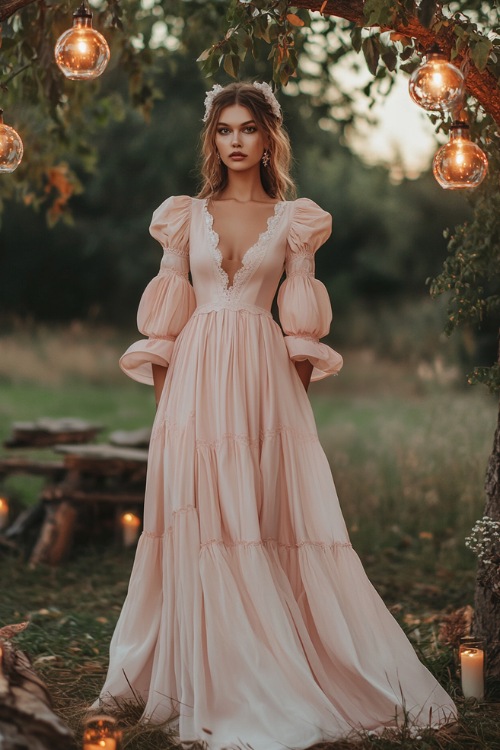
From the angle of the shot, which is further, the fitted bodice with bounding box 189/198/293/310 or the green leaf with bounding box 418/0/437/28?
the fitted bodice with bounding box 189/198/293/310

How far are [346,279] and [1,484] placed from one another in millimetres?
10287

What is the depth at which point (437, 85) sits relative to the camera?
2.99 meters

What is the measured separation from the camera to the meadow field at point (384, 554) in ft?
13.0

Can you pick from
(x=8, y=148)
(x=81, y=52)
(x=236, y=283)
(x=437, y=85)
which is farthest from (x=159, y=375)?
(x=437, y=85)

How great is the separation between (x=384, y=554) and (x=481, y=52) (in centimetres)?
408

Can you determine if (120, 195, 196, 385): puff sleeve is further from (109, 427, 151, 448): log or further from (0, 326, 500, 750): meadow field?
(109, 427, 151, 448): log

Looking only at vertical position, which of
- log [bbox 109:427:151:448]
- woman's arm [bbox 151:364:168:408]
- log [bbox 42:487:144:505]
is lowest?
log [bbox 42:487:144:505]

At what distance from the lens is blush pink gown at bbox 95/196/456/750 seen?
3346mm

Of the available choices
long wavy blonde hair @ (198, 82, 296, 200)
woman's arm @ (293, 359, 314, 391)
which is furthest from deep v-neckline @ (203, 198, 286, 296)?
woman's arm @ (293, 359, 314, 391)

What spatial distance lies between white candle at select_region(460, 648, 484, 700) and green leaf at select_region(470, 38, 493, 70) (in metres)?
2.03

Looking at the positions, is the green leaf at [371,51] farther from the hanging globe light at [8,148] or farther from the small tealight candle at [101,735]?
the small tealight candle at [101,735]

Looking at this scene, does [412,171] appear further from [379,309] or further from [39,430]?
[39,430]

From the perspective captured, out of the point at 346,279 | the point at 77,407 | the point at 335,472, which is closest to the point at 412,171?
the point at 346,279

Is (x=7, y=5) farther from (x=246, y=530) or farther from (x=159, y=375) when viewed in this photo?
(x=246, y=530)
